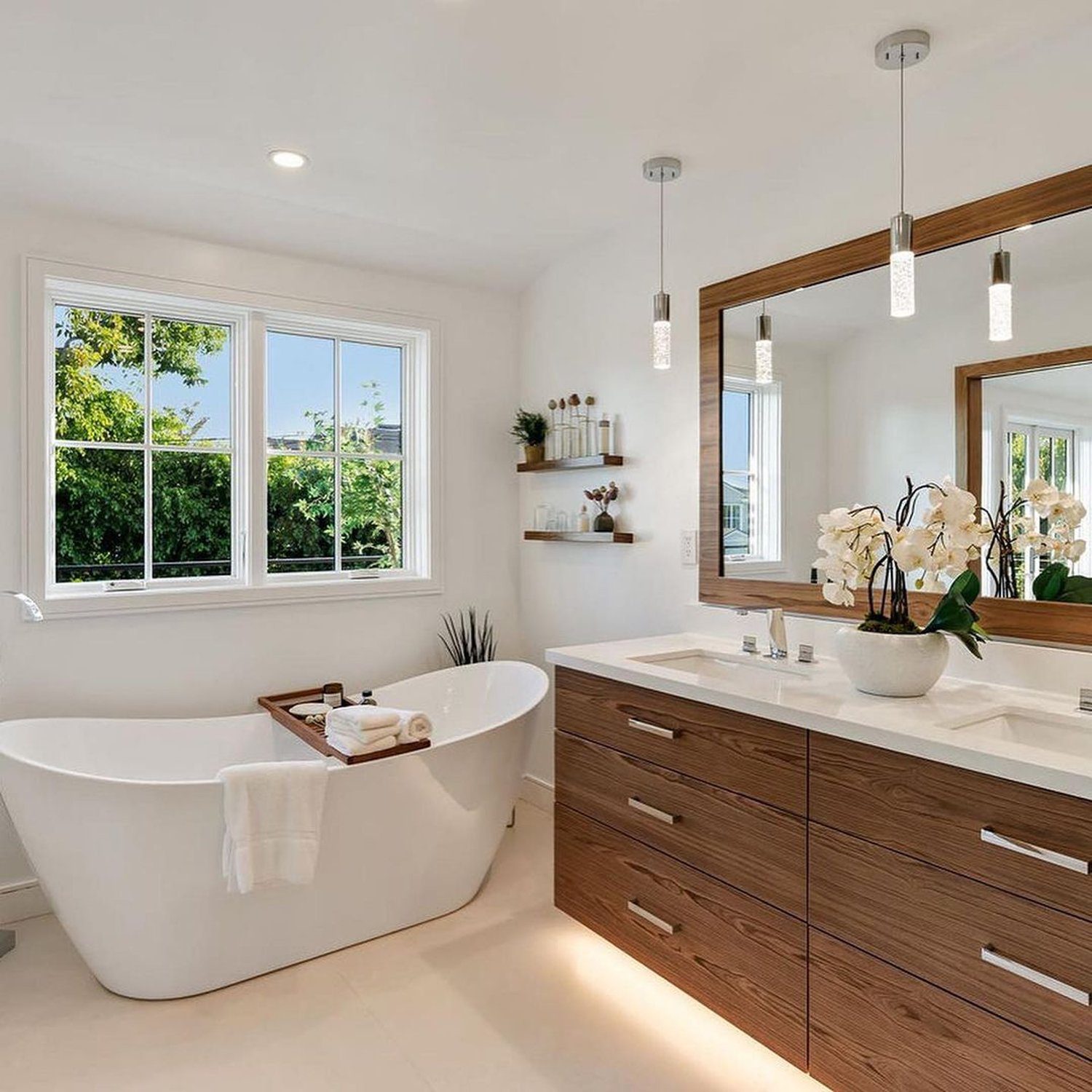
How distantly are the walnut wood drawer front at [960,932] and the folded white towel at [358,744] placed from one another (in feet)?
4.24

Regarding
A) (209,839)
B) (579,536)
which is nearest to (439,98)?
(579,536)

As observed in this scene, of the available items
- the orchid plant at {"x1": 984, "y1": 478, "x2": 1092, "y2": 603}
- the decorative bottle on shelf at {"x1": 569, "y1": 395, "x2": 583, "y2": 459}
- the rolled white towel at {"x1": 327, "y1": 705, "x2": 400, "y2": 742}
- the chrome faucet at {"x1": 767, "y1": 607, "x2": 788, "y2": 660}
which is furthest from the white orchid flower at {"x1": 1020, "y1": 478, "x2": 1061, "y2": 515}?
the rolled white towel at {"x1": 327, "y1": 705, "x2": 400, "y2": 742}

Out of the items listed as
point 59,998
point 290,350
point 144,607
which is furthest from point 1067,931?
point 290,350

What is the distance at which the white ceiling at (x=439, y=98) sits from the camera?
184 centimetres

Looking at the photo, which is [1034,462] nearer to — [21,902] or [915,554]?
[915,554]

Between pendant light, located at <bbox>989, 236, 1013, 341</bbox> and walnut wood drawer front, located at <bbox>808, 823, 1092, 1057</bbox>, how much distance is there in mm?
1295

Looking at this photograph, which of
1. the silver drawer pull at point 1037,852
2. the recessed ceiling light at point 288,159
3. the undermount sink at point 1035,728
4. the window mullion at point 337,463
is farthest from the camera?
the window mullion at point 337,463

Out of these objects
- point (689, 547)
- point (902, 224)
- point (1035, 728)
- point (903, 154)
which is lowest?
point (1035, 728)

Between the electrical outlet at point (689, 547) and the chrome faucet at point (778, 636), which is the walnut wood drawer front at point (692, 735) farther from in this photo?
the electrical outlet at point (689, 547)

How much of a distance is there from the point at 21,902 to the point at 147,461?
5.14 ft

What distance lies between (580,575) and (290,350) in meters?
1.53

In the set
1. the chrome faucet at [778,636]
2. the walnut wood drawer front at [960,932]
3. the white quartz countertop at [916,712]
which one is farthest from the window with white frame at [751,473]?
the walnut wood drawer front at [960,932]

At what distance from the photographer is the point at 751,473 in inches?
107

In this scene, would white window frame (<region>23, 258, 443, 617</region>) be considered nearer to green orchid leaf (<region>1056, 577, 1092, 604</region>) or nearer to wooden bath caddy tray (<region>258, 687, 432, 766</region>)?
wooden bath caddy tray (<region>258, 687, 432, 766</region>)
